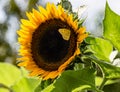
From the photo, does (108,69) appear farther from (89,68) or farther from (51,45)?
(51,45)

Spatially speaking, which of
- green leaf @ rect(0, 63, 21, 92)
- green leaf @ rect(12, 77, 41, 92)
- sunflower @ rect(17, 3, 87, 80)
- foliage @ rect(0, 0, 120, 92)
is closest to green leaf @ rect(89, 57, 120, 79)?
foliage @ rect(0, 0, 120, 92)

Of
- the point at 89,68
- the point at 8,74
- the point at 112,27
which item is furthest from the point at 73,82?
the point at 8,74

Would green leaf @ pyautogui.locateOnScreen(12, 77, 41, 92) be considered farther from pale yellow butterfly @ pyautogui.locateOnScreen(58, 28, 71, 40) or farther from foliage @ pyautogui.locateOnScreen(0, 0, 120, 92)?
pale yellow butterfly @ pyautogui.locateOnScreen(58, 28, 71, 40)

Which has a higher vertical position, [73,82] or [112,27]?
[112,27]

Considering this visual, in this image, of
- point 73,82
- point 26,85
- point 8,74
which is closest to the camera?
point 73,82

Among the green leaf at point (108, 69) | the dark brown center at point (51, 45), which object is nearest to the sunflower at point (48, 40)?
the dark brown center at point (51, 45)

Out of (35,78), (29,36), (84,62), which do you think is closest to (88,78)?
(84,62)

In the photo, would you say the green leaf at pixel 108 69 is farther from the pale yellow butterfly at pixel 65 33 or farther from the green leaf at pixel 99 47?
the pale yellow butterfly at pixel 65 33

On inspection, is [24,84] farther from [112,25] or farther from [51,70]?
[112,25]
